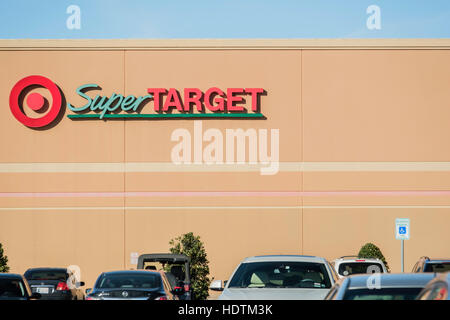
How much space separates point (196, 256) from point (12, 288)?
1811 centimetres

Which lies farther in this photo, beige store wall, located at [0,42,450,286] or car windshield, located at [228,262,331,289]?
beige store wall, located at [0,42,450,286]

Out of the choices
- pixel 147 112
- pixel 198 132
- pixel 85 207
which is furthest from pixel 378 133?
pixel 85 207

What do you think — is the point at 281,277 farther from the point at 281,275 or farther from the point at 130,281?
the point at 130,281

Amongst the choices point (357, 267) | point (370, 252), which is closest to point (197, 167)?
point (370, 252)

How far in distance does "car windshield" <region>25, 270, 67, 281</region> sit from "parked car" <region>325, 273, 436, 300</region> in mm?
16162

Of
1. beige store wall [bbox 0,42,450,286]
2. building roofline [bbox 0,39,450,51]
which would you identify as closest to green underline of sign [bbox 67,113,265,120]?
beige store wall [bbox 0,42,450,286]

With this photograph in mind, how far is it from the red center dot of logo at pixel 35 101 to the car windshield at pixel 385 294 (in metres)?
29.7

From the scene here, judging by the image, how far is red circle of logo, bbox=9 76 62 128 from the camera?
3519 cm

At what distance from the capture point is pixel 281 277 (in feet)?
42.1

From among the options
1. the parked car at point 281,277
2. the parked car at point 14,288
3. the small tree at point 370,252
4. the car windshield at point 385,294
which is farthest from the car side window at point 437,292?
the small tree at point 370,252

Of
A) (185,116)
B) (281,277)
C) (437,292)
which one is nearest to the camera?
(437,292)

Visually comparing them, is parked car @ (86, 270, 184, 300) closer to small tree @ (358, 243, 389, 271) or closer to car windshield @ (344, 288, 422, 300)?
car windshield @ (344, 288, 422, 300)

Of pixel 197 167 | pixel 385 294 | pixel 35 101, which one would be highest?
pixel 35 101
